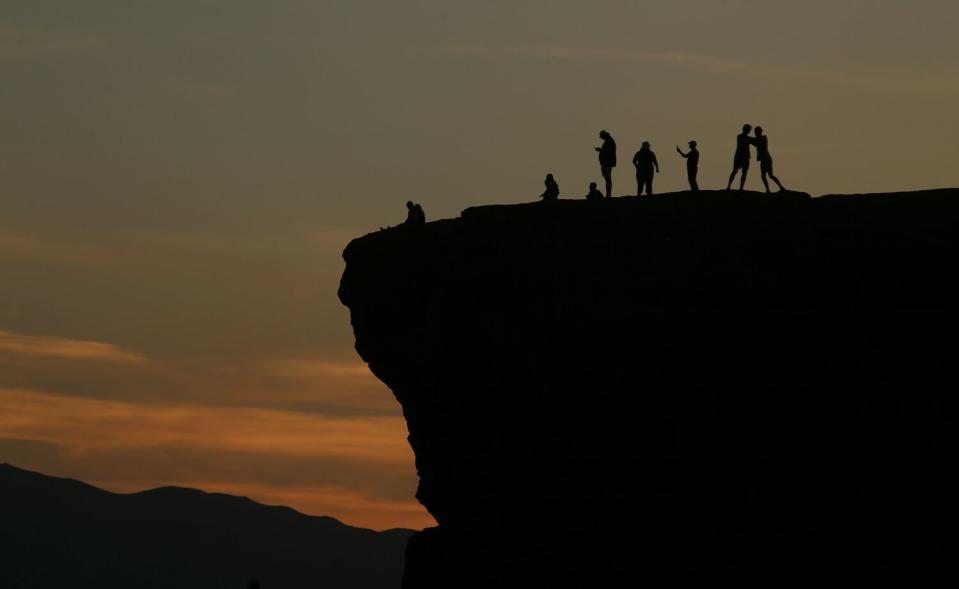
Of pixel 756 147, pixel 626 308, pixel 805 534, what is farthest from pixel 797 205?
pixel 805 534

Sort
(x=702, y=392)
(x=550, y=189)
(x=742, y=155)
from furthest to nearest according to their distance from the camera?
(x=550, y=189), (x=742, y=155), (x=702, y=392)

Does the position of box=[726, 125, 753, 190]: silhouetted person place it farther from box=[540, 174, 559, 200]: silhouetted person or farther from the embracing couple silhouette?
box=[540, 174, 559, 200]: silhouetted person

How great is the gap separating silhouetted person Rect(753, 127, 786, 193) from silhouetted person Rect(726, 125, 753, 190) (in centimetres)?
15

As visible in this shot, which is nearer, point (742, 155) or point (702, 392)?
point (702, 392)

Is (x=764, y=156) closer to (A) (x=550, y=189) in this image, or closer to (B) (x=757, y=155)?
(B) (x=757, y=155)

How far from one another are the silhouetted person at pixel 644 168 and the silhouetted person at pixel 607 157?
0.54 meters

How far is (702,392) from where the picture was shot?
31.3m

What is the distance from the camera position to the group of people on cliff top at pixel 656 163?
110 feet

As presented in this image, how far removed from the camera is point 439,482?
35.6 m

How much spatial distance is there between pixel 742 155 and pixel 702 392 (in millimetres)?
4949

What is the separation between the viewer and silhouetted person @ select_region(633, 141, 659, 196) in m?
34.7

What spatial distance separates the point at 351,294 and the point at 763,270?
10.1 meters

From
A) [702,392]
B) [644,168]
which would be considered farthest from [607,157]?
[702,392]

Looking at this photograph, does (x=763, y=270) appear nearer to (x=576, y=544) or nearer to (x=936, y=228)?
(x=936, y=228)
